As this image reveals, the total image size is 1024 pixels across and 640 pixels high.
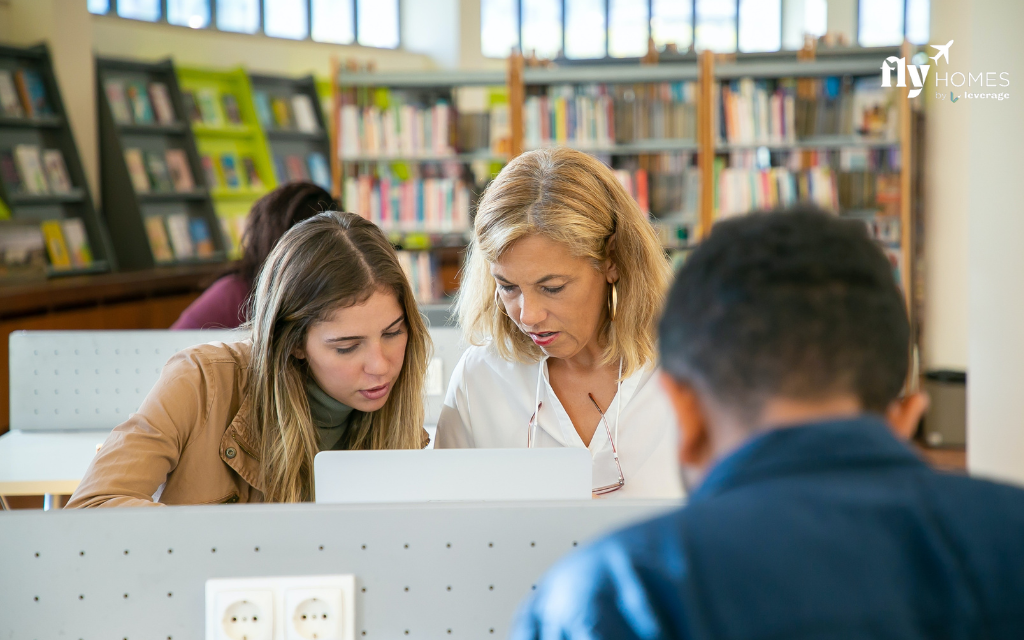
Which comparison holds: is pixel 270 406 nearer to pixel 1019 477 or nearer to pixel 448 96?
pixel 1019 477

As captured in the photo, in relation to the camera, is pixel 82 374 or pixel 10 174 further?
pixel 10 174

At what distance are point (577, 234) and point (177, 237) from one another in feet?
19.0

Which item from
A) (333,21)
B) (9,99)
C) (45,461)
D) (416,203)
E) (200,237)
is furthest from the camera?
(333,21)

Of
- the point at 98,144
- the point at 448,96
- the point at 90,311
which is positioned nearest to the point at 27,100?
the point at 98,144

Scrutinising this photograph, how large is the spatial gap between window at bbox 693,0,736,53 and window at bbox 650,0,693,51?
8 centimetres

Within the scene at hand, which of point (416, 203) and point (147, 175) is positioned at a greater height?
point (147, 175)

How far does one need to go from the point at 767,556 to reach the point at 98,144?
6.84 meters

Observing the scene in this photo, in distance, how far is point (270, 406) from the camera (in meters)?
1.61

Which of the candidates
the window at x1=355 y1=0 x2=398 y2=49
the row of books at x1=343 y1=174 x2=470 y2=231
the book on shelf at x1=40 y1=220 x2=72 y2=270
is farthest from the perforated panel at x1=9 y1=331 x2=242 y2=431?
the window at x1=355 y1=0 x2=398 y2=49

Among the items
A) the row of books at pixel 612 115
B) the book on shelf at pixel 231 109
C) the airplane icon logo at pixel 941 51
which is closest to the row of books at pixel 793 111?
the row of books at pixel 612 115

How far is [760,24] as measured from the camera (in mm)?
9086

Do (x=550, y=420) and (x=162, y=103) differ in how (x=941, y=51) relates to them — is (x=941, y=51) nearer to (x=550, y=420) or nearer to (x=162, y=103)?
(x=550, y=420)

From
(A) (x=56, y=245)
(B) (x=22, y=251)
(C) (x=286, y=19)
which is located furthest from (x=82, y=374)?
(C) (x=286, y=19)

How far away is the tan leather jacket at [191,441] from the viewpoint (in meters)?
1.42
